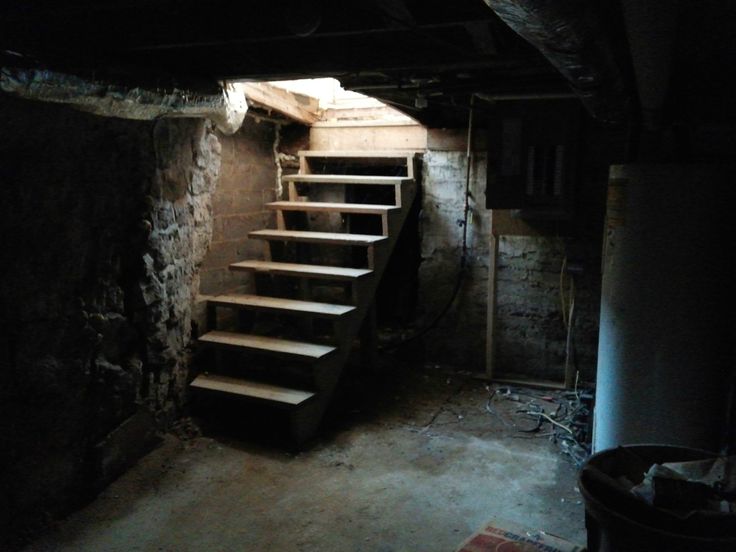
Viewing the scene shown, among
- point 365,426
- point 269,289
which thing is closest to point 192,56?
point 269,289

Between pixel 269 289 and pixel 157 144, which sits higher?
pixel 157 144

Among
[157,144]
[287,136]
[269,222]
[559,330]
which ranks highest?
[287,136]

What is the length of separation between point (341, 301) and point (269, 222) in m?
0.83

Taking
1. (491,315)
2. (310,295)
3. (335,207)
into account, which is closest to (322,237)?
(335,207)

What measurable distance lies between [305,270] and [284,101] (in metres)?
1.23

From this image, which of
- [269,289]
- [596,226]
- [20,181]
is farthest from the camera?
[269,289]

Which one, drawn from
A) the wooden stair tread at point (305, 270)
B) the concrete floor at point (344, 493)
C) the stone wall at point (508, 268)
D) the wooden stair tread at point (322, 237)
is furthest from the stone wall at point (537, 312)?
the wooden stair tread at point (305, 270)

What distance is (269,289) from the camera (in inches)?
163

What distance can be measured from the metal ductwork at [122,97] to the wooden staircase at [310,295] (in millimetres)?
1021

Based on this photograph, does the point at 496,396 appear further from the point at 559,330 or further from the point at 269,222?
the point at 269,222

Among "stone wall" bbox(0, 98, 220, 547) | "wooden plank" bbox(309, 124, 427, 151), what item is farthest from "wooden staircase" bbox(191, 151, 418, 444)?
"stone wall" bbox(0, 98, 220, 547)

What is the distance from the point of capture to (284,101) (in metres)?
4.02

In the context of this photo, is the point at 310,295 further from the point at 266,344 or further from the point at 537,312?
the point at 537,312

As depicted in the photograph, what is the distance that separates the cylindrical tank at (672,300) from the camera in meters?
2.06
